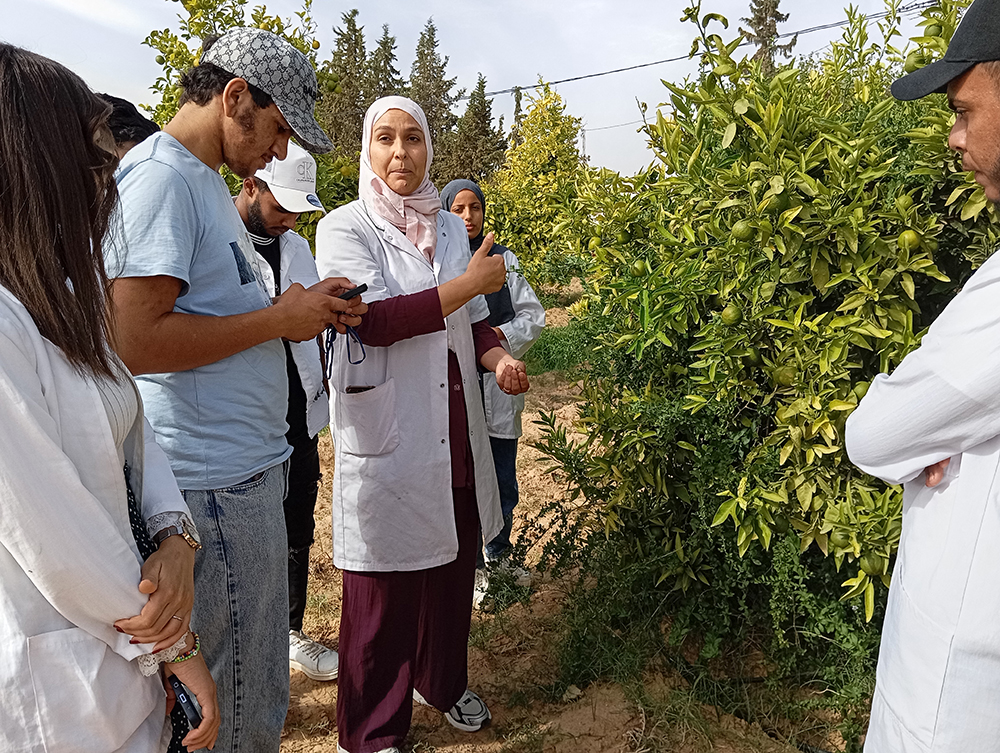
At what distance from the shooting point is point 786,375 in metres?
2.25

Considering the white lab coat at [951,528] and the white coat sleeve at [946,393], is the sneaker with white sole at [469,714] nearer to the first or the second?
the white lab coat at [951,528]

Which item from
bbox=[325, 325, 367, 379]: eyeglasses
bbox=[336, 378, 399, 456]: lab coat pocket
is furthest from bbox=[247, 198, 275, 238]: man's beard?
bbox=[336, 378, 399, 456]: lab coat pocket

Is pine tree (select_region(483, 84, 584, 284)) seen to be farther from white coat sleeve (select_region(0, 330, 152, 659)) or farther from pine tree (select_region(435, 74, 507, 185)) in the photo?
pine tree (select_region(435, 74, 507, 185))

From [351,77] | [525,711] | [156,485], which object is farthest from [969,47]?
[351,77]

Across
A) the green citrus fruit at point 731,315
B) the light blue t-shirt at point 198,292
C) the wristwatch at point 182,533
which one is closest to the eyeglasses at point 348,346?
the light blue t-shirt at point 198,292

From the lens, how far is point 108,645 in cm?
110

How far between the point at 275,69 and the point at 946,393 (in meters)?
1.58

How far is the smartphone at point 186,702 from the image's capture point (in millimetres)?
1260

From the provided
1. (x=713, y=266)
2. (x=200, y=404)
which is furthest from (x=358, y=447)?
(x=713, y=266)

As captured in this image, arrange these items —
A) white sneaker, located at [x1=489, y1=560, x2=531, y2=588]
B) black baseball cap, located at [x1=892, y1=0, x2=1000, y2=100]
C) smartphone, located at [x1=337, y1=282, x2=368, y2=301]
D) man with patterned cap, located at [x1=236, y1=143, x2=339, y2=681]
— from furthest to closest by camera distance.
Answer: white sneaker, located at [x1=489, y1=560, x2=531, y2=588] < man with patterned cap, located at [x1=236, y1=143, x2=339, y2=681] < smartphone, located at [x1=337, y1=282, x2=368, y2=301] < black baseball cap, located at [x1=892, y1=0, x2=1000, y2=100]

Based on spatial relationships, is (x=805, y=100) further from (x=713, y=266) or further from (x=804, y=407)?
(x=804, y=407)

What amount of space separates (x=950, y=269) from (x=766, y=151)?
0.72 m

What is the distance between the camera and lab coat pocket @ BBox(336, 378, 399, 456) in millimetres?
2350

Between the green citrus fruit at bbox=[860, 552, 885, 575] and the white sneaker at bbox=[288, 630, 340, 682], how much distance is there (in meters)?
2.11
